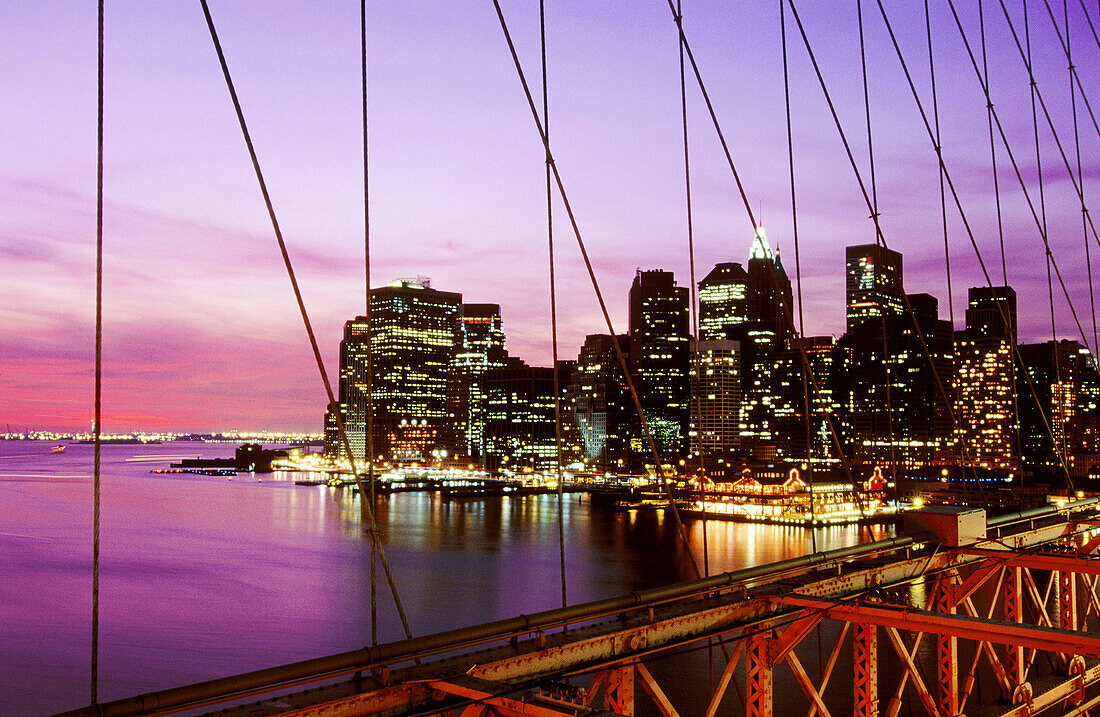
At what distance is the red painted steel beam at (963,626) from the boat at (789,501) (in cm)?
5928

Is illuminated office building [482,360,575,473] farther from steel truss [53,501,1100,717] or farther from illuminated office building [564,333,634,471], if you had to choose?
steel truss [53,501,1100,717]

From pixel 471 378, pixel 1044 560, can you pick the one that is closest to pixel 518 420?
pixel 471 378

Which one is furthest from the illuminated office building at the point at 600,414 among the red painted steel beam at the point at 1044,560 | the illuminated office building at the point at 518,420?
the red painted steel beam at the point at 1044,560

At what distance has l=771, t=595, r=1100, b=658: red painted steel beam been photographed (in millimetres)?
4434

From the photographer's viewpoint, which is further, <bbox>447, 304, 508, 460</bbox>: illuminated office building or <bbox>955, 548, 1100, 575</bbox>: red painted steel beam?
<bbox>447, 304, 508, 460</bbox>: illuminated office building

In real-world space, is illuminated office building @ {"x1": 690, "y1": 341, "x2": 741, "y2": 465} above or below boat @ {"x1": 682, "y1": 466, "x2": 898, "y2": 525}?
above

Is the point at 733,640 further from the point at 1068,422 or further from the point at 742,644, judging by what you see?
the point at 1068,422

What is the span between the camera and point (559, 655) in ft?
13.4

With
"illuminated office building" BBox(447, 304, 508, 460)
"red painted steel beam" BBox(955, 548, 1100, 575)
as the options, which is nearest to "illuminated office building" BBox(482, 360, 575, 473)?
"illuminated office building" BBox(447, 304, 508, 460)

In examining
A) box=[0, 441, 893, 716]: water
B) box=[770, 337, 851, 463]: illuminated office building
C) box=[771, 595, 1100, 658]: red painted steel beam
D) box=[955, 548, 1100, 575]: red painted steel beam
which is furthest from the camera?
box=[770, 337, 851, 463]: illuminated office building

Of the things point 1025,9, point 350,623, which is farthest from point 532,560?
point 1025,9

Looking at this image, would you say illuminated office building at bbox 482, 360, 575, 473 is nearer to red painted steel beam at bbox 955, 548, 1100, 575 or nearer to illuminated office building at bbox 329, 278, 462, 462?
illuminated office building at bbox 329, 278, 462, 462

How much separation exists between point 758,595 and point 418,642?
2.44 meters

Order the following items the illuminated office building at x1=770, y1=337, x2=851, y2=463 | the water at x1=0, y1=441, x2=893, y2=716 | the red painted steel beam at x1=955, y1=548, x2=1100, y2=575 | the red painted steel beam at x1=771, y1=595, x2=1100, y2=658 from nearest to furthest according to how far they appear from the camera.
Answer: the red painted steel beam at x1=771, y1=595, x2=1100, y2=658
the red painted steel beam at x1=955, y1=548, x2=1100, y2=575
the water at x1=0, y1=441, x2=893, y2=716
the illuminated office building at x1=770, y1=337, x2=851, y2=463
